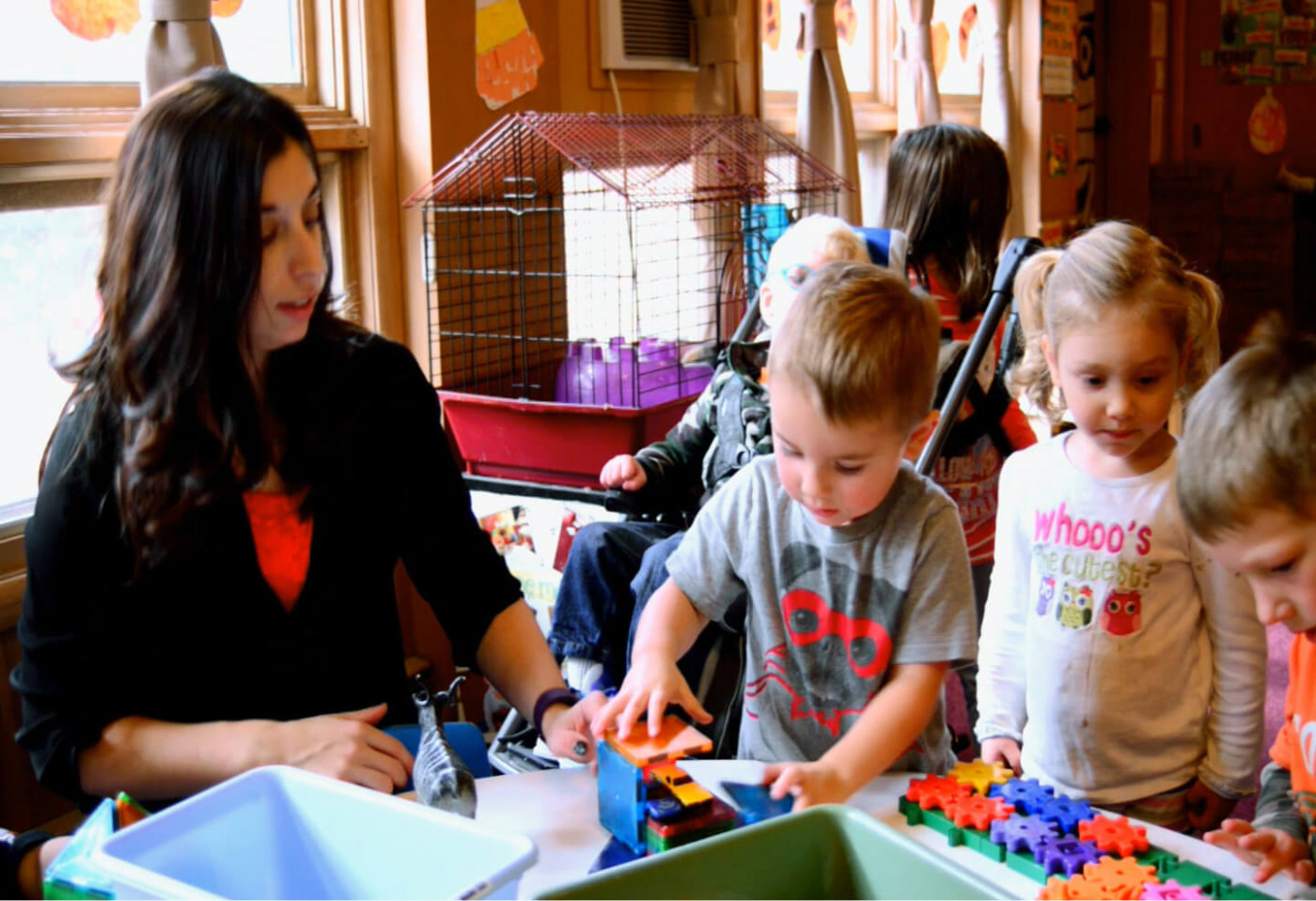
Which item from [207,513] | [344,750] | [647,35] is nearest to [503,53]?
[647,35]

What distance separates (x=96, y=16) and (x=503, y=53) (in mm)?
855

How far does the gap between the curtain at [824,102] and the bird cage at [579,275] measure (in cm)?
24

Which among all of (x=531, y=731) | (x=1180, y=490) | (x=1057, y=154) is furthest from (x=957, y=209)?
(x=1057, y=154)

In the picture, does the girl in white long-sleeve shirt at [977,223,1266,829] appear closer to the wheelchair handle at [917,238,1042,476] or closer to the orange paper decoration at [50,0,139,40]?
the wheelchair handle at [917,238,1042,476]

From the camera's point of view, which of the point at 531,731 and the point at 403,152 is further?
the point at 403,152

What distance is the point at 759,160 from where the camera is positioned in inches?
119

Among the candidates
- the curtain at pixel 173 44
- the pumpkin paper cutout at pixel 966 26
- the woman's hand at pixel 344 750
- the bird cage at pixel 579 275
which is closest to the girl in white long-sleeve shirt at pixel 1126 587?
the woman's hand at pixel 344 750

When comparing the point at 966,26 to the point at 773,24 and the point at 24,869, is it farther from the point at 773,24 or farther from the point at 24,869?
the point at 24,869

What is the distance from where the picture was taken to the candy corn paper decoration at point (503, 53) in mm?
2719

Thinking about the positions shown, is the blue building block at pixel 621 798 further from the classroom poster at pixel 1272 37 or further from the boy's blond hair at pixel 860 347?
the classroom poster at pixel 1272 37

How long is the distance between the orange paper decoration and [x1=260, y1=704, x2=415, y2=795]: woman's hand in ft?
4.60

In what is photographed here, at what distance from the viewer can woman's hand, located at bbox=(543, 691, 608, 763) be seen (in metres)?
1.29

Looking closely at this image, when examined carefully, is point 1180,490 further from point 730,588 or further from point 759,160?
point 759,160

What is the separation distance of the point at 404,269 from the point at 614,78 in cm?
77
